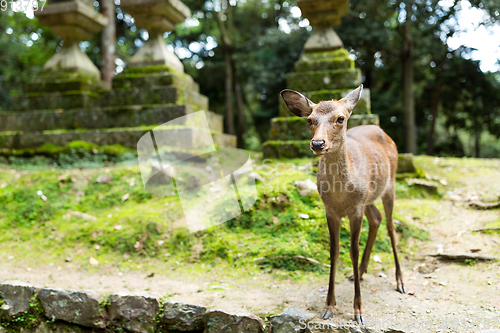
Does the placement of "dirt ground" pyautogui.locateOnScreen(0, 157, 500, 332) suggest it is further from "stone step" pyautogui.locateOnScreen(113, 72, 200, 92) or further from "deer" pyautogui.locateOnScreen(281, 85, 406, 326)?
"stone step" pyautogui.locateOnScreen(113, 72, 200, 92)

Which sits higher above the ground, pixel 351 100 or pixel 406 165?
pixel 351 100

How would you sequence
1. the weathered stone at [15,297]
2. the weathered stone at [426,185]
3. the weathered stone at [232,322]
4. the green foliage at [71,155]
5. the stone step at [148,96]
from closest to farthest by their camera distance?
1. the weathered stone at [232,322]
2. the weathered stone at [15,297]
3. the weathered stone at [426,185]
4. the green foliage at [71,155]
5. the stone step at [148,96]

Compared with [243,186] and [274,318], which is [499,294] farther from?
[243,186]

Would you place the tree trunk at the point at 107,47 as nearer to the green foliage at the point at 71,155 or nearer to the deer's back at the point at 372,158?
the green foliage at the point at 71,155

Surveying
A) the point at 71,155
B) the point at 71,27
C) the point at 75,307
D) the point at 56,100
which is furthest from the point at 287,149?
the point at 71,27

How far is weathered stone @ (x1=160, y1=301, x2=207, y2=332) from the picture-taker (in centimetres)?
315

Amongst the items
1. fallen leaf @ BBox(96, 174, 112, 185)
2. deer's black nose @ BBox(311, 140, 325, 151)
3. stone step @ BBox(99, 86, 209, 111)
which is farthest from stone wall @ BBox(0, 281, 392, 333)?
stone step @ BBox(99, 86, 209, 111)

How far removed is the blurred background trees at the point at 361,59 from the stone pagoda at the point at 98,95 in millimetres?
2278

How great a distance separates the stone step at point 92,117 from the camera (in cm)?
701

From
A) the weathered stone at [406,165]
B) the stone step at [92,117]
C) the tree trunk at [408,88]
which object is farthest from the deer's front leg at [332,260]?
the tree trunk at [408,88]

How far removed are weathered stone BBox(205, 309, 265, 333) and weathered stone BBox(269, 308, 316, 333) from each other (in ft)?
0.36

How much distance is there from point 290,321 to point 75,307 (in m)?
2.08

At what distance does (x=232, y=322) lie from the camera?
297 centimetres

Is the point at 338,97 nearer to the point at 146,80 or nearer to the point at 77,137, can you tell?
the point at 146,80
